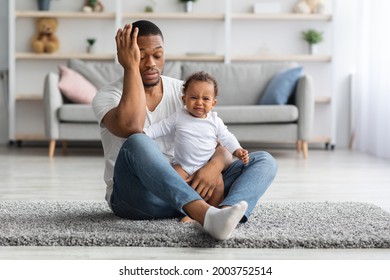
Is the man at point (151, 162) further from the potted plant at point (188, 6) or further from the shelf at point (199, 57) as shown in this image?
the potted plant at point (188, 6)

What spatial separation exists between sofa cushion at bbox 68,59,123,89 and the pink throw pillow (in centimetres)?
20

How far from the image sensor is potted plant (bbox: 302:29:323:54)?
7.22m

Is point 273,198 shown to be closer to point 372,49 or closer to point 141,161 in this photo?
point 141,161

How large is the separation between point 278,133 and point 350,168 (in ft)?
3.07

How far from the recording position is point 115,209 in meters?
2.77

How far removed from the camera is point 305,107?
6125mm

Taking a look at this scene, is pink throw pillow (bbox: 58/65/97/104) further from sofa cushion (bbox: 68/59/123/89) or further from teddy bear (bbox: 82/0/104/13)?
teddy bear (bbox: 82/0/104/13)

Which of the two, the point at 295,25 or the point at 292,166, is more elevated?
the point at 295,25

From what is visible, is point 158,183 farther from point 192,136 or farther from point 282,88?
point 282,88

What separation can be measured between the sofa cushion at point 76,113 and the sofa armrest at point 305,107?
1708 millimetres

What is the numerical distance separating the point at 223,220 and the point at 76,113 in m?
4.01

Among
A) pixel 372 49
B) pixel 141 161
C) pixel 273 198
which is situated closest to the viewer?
pixel 141 161

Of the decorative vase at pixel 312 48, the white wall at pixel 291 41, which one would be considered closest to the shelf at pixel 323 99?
the white wall at pixel 291 41
